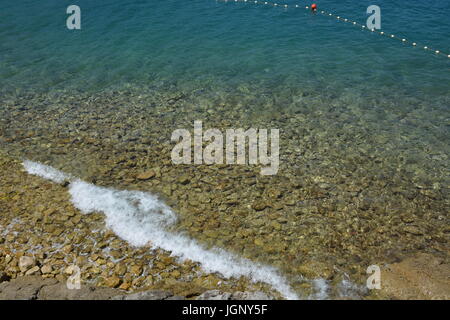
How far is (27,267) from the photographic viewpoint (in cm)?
955

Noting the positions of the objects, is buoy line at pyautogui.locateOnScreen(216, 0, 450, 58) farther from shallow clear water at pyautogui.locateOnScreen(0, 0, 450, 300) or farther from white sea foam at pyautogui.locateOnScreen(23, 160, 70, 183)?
white sea foam at pyautogui.locateOnScreen(23, 160, 70, 183)

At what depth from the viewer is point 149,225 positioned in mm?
11094

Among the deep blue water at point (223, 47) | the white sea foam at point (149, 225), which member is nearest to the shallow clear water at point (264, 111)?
the deep blue water at point (223, 47)

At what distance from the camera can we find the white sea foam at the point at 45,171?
13031 mm

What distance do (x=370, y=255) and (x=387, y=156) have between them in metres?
5.24

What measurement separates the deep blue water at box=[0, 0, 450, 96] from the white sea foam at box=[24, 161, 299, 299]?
9.00 m

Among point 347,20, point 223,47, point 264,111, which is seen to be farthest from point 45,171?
point 347,20

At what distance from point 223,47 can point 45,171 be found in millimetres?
14300

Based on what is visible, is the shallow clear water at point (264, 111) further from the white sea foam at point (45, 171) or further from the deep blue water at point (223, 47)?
the white sea foam at point (45, 171)

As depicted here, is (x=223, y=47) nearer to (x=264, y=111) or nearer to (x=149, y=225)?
(x=264, y=111)

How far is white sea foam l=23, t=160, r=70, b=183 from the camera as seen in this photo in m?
13.0

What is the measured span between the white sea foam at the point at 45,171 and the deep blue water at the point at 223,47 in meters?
7.18

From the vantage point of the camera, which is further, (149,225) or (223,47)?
(223,47)
